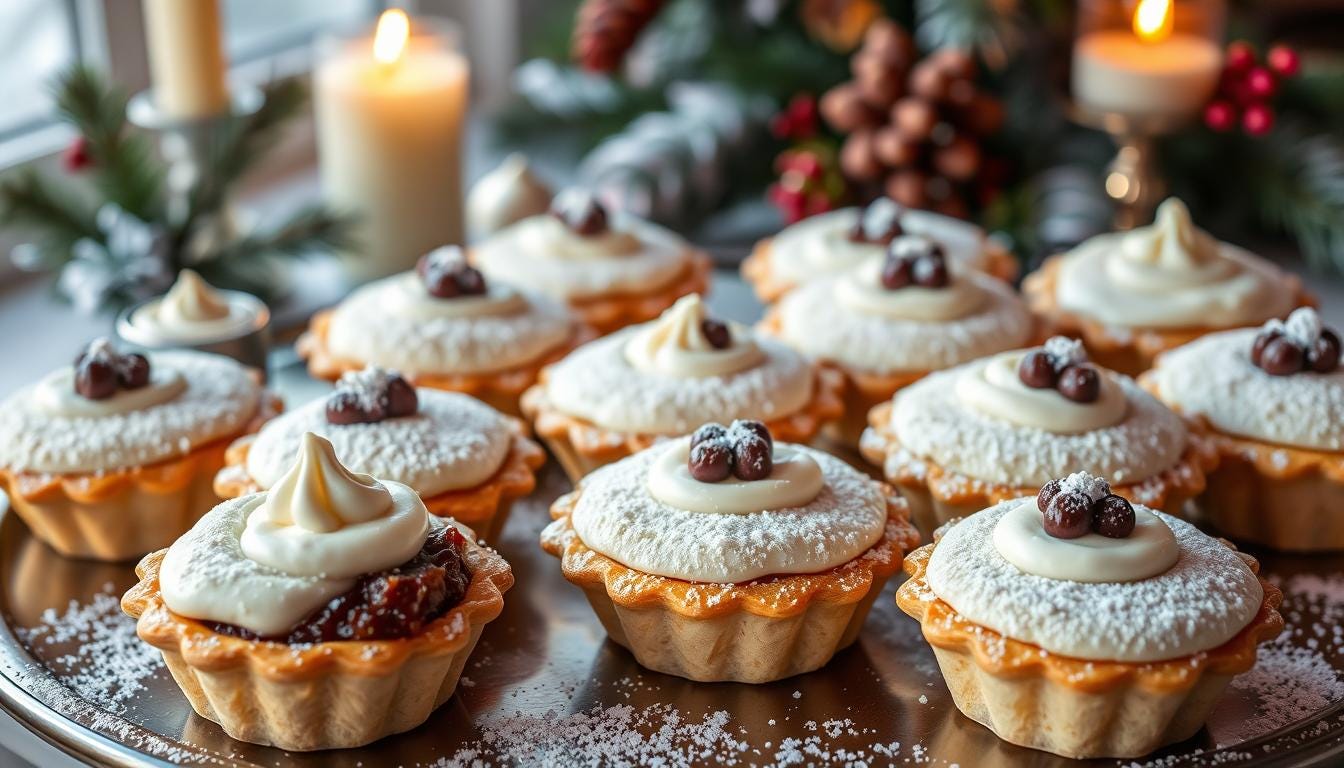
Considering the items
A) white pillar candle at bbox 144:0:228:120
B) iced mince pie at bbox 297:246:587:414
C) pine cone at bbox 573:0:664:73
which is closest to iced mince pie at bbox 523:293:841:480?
iced mince pie at bbox 297:246:587:414

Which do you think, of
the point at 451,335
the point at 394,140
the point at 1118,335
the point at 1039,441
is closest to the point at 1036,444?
the point at 1039,441

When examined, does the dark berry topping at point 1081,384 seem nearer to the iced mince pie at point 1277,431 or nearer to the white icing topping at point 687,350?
the iced mince pie at point 1277,431

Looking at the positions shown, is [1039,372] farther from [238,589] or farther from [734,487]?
[238,589]

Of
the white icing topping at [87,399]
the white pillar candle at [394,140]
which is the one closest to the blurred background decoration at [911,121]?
the white pillar candle at [394,140]

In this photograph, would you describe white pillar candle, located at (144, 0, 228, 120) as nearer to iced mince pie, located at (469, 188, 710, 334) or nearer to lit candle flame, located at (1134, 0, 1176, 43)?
iced mince pie, located at (469, 188, 710, 334)

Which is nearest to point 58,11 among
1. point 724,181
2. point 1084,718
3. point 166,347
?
point 166,347
